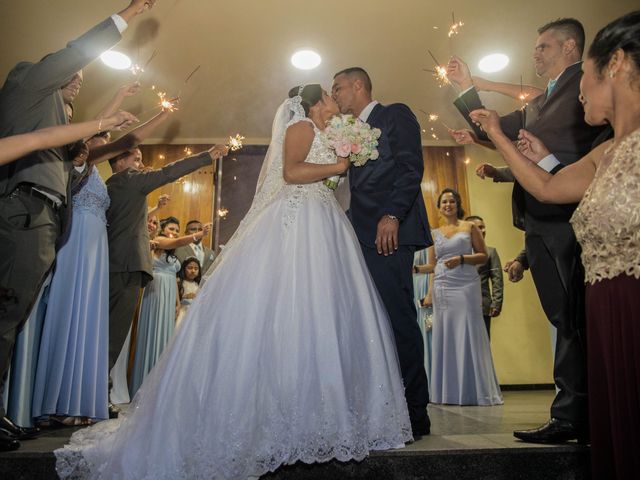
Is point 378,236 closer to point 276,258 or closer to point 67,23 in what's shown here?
point 276,258

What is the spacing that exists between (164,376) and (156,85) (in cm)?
492

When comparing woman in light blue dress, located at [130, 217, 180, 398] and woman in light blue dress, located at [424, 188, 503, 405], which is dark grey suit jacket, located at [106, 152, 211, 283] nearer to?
A: woman in light blue dress, located at [130, 217, 180, 398]

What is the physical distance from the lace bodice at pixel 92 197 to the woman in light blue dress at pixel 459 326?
11.0 ft

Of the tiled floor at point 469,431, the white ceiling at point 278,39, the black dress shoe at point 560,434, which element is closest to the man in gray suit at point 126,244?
the tiled floor at point 469,431

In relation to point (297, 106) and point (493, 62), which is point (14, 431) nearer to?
point (297, 106)

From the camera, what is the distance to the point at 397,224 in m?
2.46

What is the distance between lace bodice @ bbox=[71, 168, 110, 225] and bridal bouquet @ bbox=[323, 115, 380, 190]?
1.71m

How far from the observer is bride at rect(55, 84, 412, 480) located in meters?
1.73

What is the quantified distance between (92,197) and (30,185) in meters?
0.84

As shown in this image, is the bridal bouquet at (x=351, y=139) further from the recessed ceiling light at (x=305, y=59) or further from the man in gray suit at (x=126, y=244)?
the recessed ceiling light at (x=305, y=59)

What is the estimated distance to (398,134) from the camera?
263cm

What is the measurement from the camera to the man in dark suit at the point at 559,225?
208cm

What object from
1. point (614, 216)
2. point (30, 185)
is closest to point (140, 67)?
point (30, 185)

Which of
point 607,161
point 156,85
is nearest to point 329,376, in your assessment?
point 607,161
